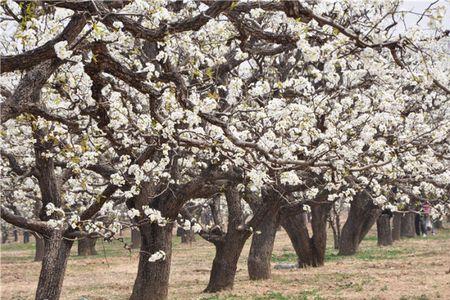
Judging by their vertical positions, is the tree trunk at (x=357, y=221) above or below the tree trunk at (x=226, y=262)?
above

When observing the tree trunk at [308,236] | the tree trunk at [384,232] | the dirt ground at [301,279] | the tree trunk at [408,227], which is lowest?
the dirt ground at [301,279]

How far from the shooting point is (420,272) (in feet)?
63.5

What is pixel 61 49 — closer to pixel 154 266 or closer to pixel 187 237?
pixel 154 266

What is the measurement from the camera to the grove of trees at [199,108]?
20.7ft

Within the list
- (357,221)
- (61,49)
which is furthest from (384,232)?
(61,49)

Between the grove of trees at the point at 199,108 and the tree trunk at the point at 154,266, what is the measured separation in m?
0.03

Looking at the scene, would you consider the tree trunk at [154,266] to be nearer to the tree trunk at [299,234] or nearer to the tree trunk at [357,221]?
the tree trunk at [299,234]

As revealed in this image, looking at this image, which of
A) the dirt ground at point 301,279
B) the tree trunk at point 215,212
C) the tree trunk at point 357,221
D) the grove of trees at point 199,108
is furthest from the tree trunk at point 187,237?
the grove of trees at point 199,108

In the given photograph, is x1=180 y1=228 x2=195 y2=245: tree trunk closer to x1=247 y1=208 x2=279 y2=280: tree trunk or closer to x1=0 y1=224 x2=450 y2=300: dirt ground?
x1=0 y1=224 x2=450 y2=300: dirt ground

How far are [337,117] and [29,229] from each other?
19.0 feet

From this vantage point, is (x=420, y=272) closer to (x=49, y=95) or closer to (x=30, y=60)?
(x=49, y=95)

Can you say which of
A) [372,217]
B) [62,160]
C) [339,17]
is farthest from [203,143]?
[372,217]

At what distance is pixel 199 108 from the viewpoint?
7133mm

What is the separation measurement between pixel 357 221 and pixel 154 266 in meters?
14.7
